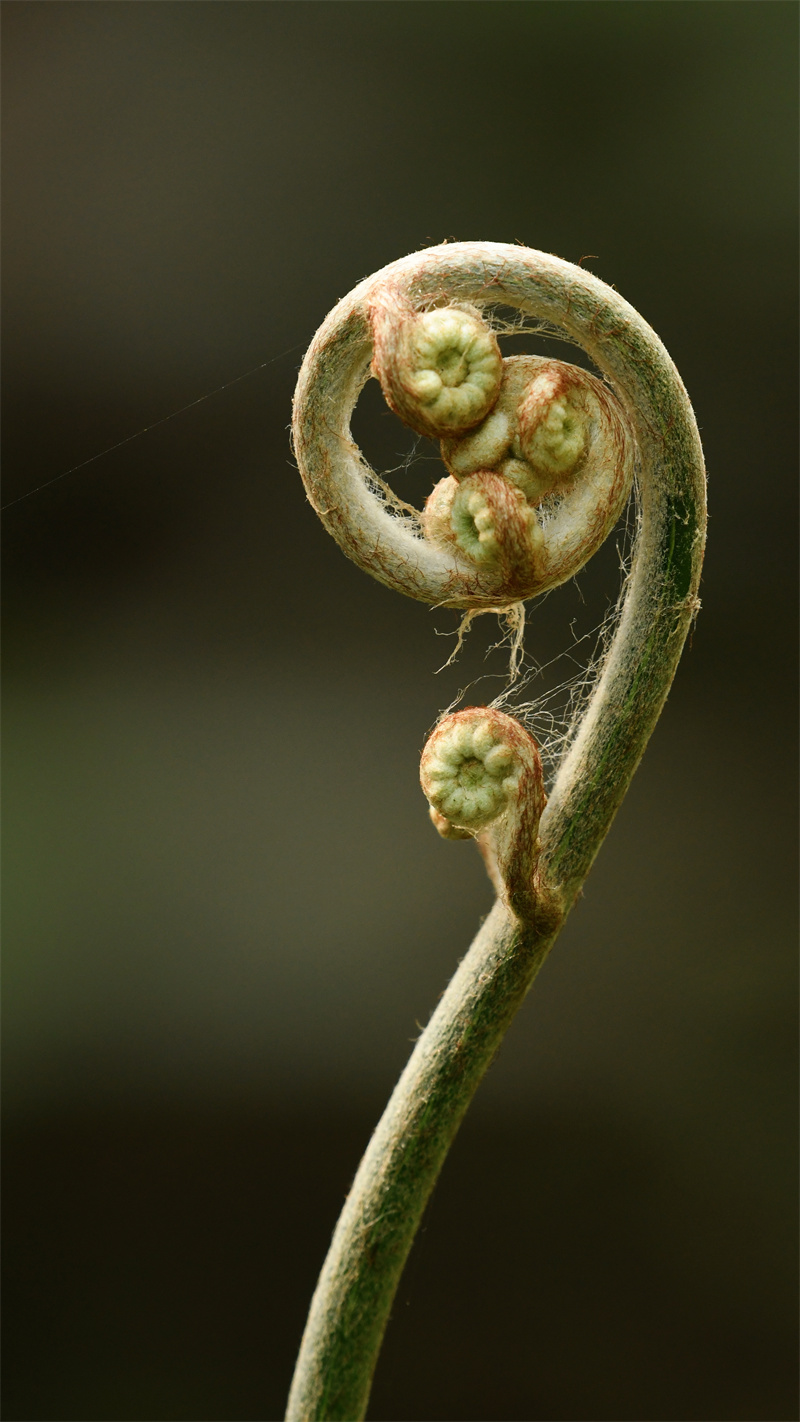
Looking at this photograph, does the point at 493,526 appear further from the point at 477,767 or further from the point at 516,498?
the point at 477,767

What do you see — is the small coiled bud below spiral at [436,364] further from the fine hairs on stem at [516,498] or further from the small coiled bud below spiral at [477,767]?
the small coiled bud below spiral at [477,767]

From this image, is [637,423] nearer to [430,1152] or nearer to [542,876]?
[542,876]

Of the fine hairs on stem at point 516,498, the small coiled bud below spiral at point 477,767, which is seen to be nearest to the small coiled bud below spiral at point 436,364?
the fine hairs on stem at point 516,498

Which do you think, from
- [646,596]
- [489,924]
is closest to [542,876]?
[489,924]

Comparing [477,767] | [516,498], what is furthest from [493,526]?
[477,767]

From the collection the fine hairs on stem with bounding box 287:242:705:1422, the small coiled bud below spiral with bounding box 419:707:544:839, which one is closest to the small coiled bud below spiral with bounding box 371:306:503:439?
the fine hairs on stem with bounding box 287:242:705:1422

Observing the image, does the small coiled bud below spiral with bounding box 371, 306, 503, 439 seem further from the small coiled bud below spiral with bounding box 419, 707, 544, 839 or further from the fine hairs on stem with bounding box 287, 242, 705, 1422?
the small coiled bud below spiral with bounding box 419, 707, 544, 839

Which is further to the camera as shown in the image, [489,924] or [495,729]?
[489,924]
